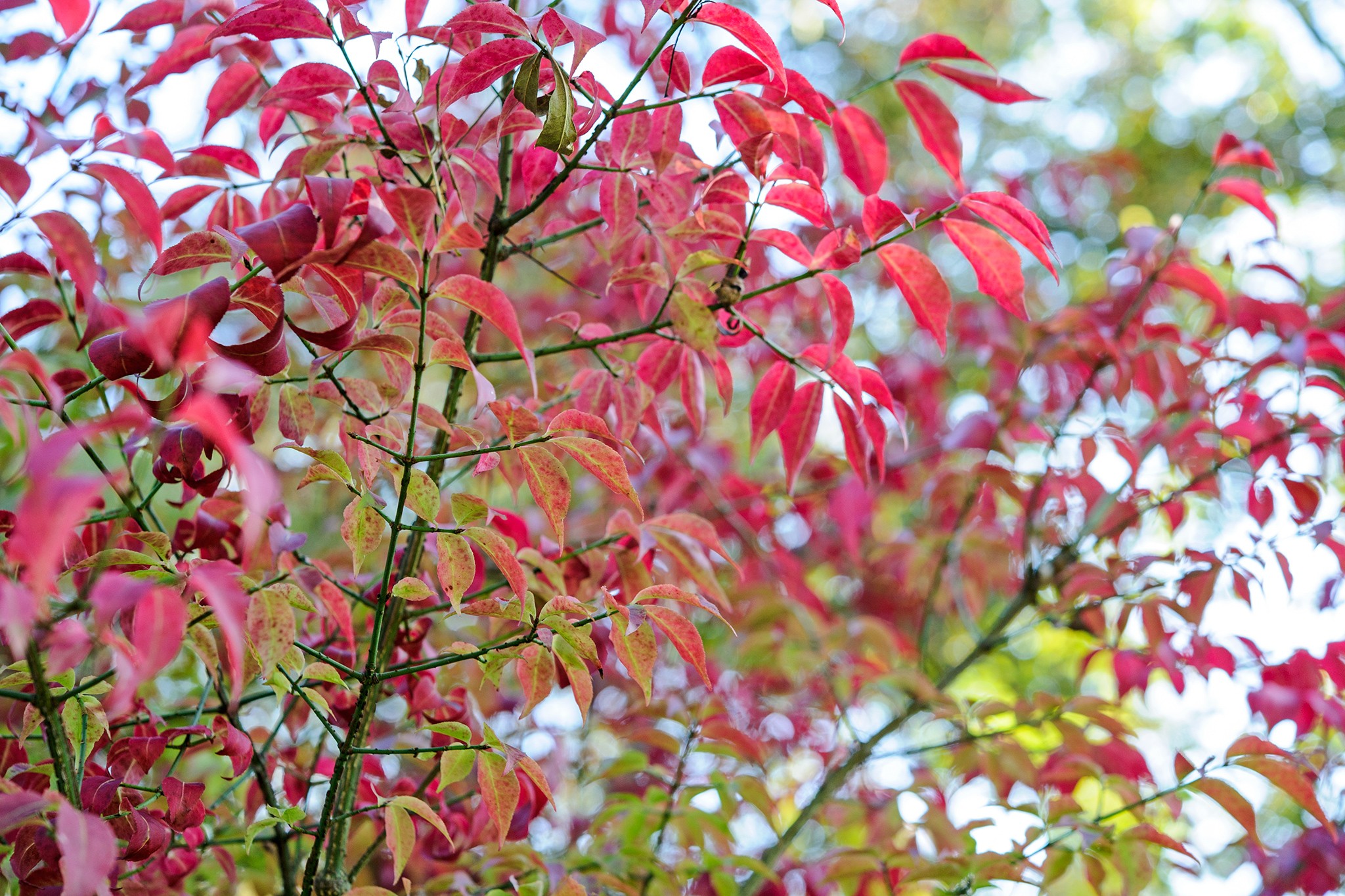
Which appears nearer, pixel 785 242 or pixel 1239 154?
pixel 785 242

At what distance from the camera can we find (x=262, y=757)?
1024mm

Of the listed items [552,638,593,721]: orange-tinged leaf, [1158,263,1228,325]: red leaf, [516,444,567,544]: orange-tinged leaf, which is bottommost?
[552,638,593,721]: orange-tinged leaf

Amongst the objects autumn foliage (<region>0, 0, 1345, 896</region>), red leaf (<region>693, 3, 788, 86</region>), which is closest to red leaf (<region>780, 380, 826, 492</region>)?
autumn foliage (<region>0, 0, 1345, 896</region>)

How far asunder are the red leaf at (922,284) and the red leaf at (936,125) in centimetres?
14

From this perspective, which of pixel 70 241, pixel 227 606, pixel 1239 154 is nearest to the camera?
pixel 227 606

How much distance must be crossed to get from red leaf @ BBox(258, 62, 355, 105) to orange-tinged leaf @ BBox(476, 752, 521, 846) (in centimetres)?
65

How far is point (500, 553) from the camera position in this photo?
0.81 meters

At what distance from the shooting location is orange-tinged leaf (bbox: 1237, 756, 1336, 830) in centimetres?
113

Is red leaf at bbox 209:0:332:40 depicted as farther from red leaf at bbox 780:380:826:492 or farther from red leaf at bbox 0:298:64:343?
red leaf at bbox 780:380:826:492

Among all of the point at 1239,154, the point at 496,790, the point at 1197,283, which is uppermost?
the point at 1239,154

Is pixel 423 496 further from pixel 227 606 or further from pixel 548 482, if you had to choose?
pixel 227 606

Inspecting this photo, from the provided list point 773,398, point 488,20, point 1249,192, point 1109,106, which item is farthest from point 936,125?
point 1109,106

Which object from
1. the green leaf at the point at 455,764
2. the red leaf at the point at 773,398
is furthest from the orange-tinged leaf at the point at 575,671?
the red leaf at the point at 773,398

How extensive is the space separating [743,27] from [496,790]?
29.2 inches
